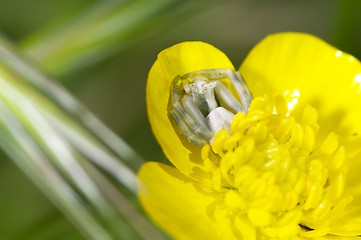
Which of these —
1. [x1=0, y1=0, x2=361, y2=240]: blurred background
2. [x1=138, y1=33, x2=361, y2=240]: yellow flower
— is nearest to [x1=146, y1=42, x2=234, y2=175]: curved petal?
[x1=138, y1=33, x2=361, y2=240]: yellow flower

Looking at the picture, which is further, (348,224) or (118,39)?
(118,39)

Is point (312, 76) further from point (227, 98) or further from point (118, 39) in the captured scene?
point (118, 39)

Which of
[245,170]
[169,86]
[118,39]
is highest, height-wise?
[118,39]

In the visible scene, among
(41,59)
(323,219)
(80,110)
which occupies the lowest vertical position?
(323,219)

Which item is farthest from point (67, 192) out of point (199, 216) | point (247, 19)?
point (247, 19)

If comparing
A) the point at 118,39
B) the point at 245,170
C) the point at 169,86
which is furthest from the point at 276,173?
the point at 118,39

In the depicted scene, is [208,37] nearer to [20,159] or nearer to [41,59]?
[41,59]

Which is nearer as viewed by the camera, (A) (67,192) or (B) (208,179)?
(A) (67,192)
